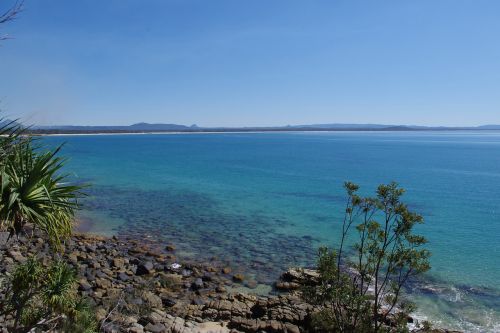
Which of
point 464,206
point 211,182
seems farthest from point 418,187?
point 211,182

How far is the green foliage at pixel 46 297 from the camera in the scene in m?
9.24

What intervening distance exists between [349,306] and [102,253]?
63.8 feet

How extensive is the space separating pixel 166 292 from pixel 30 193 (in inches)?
549

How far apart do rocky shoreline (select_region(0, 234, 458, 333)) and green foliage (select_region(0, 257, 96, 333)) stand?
7.03 ft

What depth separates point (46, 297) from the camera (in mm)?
9703

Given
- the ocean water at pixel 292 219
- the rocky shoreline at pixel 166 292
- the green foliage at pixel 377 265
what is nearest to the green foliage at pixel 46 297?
the rocky shoreline at pixel 166 292

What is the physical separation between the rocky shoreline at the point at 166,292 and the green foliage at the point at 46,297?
2142 millimetres

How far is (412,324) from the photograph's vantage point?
18438 mm

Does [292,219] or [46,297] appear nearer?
[46,297]

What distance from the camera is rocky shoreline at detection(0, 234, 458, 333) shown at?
1644 centimetres

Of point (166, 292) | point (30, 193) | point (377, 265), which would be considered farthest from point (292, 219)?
point (30, 193)

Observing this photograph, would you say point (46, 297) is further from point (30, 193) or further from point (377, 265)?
point (377, 265)

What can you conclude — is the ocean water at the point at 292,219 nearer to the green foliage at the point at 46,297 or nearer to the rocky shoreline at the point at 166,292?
the rocky shoreline at the point at 166,292

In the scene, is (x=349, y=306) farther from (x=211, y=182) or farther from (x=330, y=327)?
(x=211, y=182)
